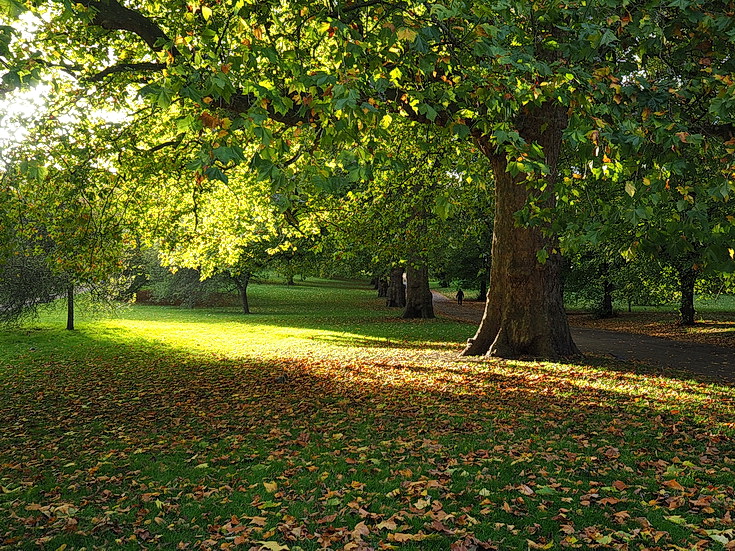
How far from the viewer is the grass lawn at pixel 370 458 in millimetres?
4645

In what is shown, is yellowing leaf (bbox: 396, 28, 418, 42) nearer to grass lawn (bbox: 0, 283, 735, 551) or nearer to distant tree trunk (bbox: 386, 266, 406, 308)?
grass lawn (bbox: 0, 283, 735, 551)

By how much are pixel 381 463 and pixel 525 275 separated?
7527 mm

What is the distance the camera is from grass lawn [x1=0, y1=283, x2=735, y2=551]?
4645mm

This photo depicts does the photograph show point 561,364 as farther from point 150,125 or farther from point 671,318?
point 671,318

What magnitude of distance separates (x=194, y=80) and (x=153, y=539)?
13.0ft

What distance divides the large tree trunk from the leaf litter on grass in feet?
2.88

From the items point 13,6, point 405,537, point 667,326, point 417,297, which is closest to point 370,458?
point 405,537

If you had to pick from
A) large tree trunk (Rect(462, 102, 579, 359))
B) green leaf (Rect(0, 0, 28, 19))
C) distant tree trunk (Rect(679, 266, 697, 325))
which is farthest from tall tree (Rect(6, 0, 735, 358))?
distant tree trunk (Rect(679, 266, 697, 325))

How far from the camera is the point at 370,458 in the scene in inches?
263

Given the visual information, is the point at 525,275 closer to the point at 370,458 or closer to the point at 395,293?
the point at 370,458

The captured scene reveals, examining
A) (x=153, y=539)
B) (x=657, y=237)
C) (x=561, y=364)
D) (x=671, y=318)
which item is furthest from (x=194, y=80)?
(x=671, y=318)

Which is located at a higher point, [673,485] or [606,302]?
[606,302]

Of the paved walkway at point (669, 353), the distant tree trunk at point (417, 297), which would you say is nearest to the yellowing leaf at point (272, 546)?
the paved walkway at point (669, 353)

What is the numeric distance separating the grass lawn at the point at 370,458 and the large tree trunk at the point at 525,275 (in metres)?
0.88
